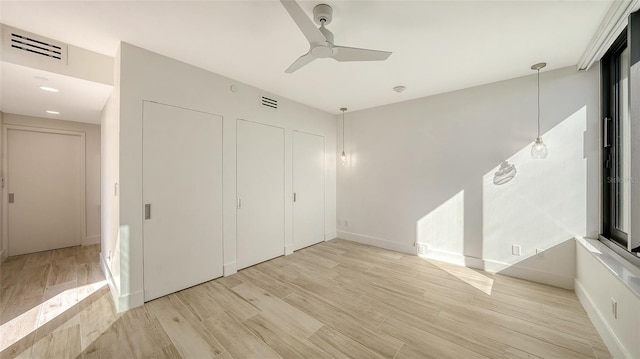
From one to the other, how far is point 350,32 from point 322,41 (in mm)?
581

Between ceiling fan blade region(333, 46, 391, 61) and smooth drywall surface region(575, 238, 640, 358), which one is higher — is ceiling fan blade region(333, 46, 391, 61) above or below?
above

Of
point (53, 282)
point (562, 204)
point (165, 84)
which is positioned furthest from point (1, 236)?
point (562, 204)

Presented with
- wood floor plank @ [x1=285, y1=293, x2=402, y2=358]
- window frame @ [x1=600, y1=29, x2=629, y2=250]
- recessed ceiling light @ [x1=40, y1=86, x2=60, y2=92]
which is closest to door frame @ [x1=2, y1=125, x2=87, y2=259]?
recessed ceiling light @ [x1=40, y1=86, x2=60, y2=92]

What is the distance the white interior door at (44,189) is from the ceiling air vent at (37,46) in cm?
290

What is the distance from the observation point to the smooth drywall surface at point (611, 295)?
1569 mm

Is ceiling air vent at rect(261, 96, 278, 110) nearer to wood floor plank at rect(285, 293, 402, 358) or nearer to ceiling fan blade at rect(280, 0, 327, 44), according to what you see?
ceiling fan blade at rect(280, 0, 327, 44)

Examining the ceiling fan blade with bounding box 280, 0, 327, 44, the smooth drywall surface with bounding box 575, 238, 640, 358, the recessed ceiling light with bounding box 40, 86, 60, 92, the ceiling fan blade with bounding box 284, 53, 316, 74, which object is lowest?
the smooth drywall surface with bounding box 575, 238, 640, 358

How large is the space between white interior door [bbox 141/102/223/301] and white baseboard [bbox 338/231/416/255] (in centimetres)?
269

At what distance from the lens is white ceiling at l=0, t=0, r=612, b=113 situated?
1.82 metres

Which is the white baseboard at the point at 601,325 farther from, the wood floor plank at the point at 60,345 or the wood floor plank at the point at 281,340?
the wood floor plank at the point at 60,345

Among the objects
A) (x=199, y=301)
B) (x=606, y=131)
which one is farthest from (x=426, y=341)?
(x=606, y=131)

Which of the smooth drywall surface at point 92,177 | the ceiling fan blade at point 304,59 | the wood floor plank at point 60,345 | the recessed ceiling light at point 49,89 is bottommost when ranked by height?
the wood floor plank at point 60,345

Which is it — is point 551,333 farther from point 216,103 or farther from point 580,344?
point 216,103

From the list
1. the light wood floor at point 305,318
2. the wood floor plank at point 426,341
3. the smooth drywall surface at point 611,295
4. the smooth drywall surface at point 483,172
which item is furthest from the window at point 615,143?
the wood floor plank at point 426,341
